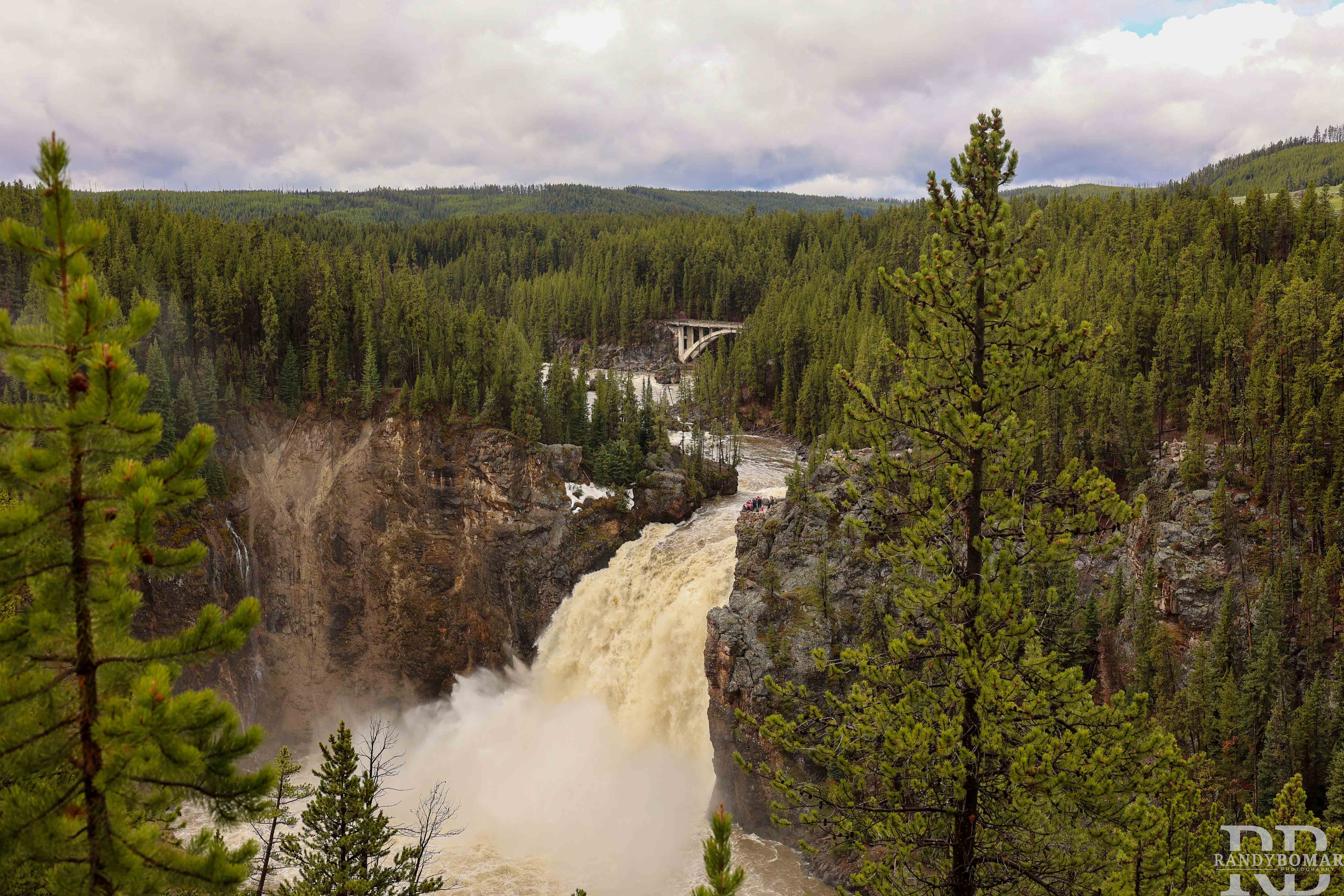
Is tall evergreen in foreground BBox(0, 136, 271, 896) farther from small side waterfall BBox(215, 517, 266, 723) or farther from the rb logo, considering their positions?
small side waterfall BBox(215, 517, 266, 723)

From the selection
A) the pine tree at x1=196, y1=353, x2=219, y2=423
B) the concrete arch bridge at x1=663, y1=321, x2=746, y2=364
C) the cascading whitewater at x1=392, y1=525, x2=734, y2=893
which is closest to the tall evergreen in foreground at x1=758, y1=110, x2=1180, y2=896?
the cascading whitewater at x1=392, y1=525, x2=734, y2=893

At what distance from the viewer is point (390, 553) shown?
228 ft

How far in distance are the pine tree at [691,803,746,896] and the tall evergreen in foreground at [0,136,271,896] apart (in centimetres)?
514

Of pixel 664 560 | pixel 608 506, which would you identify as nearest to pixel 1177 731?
pixel 664 560

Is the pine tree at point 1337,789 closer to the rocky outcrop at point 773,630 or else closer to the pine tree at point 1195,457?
the pine tree at point 1195,457

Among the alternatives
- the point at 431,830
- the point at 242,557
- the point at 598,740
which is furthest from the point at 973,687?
the point at 242,557

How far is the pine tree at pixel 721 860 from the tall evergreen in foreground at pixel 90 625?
5.14m

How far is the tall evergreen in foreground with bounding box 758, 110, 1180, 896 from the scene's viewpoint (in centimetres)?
1448

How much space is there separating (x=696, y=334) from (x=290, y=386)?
291 feet

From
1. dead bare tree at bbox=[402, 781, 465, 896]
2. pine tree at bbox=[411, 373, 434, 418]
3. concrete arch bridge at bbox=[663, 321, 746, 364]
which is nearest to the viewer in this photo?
dead bare tree at bbox=[402, 781, 465, 896]

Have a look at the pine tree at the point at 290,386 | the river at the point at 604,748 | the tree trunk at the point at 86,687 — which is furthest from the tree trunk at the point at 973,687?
the pine tree at the point at 290,386

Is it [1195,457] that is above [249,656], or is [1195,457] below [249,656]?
above

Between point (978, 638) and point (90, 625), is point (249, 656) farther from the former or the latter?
point (978, 638)

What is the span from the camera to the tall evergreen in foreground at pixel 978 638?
47.5 feet
